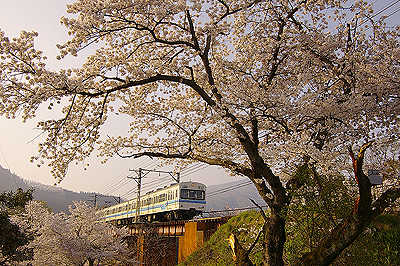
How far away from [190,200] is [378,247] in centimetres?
1485

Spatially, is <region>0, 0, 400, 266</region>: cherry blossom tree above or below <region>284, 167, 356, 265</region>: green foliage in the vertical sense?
above

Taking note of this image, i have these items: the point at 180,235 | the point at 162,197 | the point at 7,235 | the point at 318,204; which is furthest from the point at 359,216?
the point at 162,197

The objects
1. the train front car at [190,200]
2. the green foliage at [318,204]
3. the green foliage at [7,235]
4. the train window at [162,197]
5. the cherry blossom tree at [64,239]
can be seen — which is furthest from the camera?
the train window at [162,197]

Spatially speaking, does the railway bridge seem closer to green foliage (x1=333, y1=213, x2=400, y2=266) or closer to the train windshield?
the train windshield

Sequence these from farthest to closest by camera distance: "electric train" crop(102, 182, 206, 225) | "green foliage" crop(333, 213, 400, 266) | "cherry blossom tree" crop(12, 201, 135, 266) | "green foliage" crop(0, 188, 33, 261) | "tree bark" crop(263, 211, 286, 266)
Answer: "electric train" crop(102, 182, 206, 225) → "cherry blossom tree" crop(12, 201, 135, 266) → "green foliage" crop(0, 188, 33, 261) → "tree bark" crop(263, 211, 286, 266) → "green foliage" crop(333, 213, 400, 266)

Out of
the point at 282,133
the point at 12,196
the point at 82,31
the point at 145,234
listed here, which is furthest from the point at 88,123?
the point at 145,234

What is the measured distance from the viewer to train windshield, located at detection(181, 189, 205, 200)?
747 inches

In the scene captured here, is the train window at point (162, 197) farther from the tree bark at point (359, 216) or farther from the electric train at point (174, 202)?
the tree bark at point (359, 216)

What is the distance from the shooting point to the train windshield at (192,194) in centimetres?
1898

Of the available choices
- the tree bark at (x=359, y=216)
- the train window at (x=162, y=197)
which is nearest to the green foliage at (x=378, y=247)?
the tree bark at (x=359, y=216)

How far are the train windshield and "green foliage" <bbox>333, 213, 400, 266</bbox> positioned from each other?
45.8 ft

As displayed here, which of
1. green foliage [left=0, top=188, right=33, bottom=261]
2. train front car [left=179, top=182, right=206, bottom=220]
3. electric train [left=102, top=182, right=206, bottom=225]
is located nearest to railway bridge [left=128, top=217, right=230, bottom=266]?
electric train [left=102, top=182, right=206, bottom=225]

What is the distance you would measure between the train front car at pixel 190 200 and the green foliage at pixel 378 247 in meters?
13.9

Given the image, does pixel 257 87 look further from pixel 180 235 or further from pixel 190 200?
pixel 190 200
